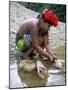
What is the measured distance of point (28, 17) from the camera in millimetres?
2166

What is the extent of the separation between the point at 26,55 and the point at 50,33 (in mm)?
336

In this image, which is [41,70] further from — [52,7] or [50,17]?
[52,7]

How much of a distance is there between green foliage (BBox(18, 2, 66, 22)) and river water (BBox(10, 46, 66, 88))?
1.09ft

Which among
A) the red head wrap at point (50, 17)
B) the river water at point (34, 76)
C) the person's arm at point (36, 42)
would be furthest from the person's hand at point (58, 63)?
the red head wrap at point (50, 17)

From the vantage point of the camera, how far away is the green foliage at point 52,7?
2.17m

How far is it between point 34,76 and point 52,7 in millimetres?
725

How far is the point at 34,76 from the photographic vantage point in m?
2.16

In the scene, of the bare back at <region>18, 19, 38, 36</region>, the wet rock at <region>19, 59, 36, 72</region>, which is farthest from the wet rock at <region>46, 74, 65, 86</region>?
the bare back at <region>18, 19, 38, 36</region>

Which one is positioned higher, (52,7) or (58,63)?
(52,7)

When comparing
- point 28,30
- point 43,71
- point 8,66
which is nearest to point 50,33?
point 28,30

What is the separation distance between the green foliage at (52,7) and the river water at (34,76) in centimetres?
33

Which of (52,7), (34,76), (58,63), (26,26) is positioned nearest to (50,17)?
(52,7)

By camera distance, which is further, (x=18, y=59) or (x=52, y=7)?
(x=52, y=7)

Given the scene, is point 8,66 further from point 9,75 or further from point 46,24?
point 46,24
